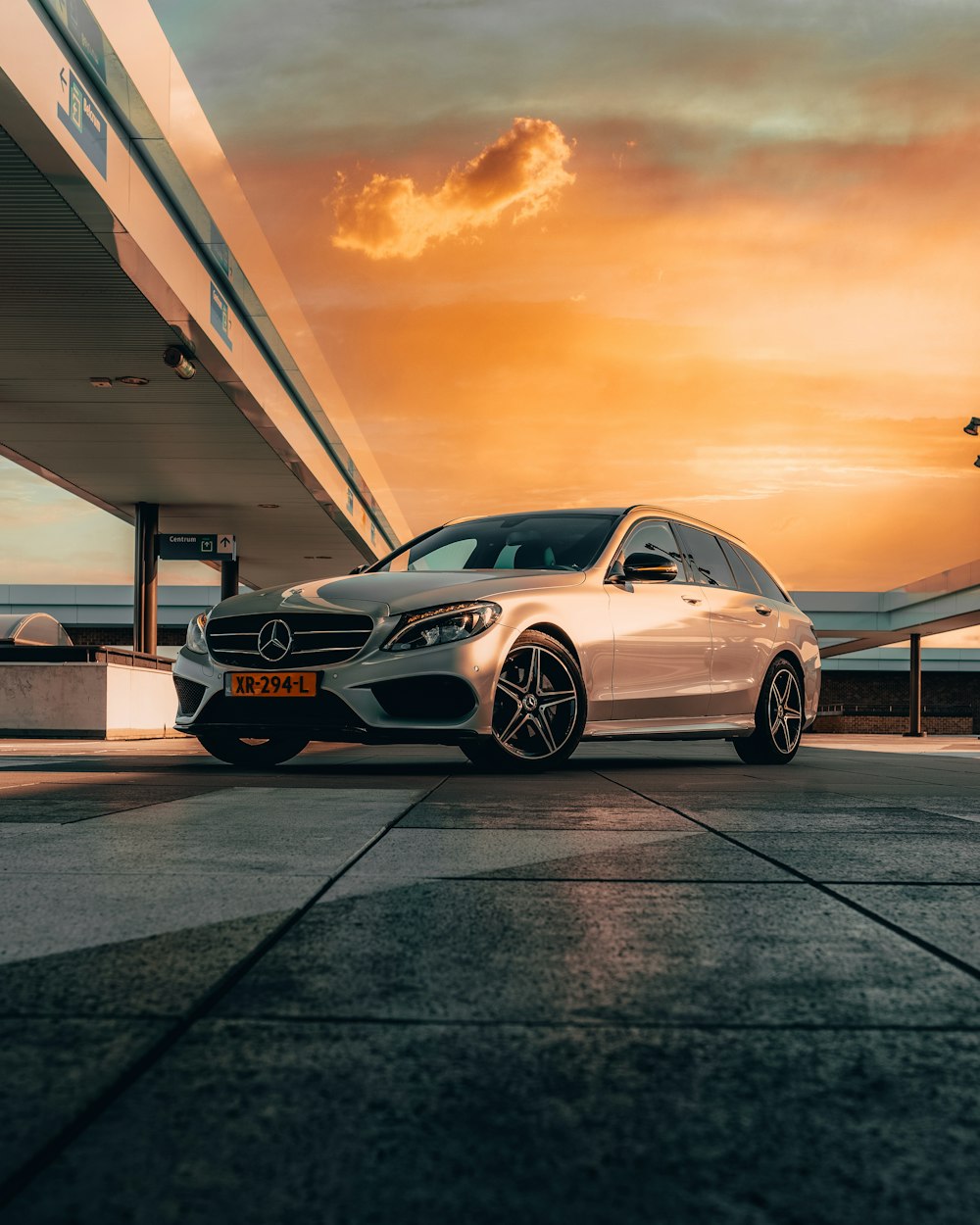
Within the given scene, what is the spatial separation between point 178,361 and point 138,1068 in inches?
456

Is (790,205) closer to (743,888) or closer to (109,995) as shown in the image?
(743,888)

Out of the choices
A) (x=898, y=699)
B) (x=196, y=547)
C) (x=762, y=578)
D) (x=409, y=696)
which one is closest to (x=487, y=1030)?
(x=409, y=696)

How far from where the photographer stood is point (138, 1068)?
1.56 m

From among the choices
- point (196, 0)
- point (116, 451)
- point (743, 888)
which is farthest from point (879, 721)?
point (743, 888)

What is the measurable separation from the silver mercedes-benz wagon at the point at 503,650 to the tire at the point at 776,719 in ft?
0.12

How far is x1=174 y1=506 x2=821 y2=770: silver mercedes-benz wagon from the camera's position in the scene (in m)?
6.77

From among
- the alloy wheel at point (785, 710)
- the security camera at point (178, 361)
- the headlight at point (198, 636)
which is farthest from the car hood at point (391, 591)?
the security camera at point (178, 361)

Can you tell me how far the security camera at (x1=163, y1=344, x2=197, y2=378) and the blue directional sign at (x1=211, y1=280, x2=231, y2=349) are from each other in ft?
1.32

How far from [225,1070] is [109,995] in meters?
0.43

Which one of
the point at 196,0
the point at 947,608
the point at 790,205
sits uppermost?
the point at 196,0

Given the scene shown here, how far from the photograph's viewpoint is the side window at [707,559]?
888 cm

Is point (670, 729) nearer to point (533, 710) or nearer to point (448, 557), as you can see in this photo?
point (533, 710)

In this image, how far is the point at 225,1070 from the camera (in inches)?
61.1

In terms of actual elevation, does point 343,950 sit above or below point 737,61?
below
